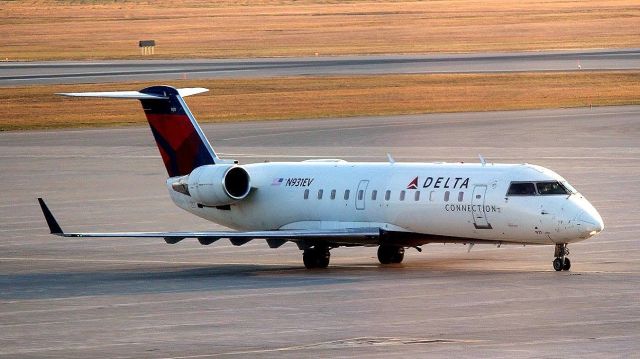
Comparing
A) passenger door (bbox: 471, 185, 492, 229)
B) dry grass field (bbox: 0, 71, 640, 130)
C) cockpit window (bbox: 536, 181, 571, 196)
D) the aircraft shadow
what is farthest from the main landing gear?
dry grass field (bbox: 0, 71, 640, 130)

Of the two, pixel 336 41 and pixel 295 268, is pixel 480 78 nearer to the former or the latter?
pixel 336 41

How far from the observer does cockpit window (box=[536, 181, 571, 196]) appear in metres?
38.9

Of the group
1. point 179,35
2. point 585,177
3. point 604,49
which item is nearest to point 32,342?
point 585,177

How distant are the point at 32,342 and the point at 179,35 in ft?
558

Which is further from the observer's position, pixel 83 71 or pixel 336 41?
pixel 336 41

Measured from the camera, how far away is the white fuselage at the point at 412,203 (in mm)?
38562

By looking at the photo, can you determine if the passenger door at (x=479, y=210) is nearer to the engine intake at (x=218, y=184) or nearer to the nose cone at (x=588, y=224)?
the nose cone at (x=588, y=224)

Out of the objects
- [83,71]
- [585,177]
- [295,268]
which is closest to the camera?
[295,268]

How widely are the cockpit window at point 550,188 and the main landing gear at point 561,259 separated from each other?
1.29 metres

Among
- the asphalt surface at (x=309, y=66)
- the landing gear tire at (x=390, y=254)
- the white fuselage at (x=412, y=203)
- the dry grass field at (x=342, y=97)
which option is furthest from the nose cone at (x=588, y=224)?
the asphalt surface at (x=309, y=66)

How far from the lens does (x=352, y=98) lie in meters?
105

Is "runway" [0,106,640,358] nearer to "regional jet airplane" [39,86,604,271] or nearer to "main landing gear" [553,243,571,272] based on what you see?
"main landing gear" [553,243,571,272]

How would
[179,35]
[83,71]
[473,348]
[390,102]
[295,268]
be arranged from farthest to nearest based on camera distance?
[179,35], [83,71], [390,102], [295,268], [473,348]

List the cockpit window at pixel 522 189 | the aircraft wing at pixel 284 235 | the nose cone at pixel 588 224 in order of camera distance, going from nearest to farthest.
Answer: the nose cone at pixel 588 224
the cockpit window at pixel 522 189
the aircraft wing at pixel 284 235
